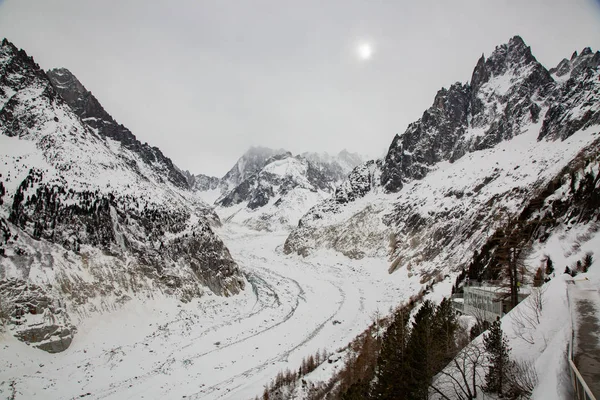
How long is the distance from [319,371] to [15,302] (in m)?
33.9

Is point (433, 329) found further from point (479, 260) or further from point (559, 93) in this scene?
point (559, 93)

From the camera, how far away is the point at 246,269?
92.2 m

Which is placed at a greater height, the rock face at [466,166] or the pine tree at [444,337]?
the rock face at [466,166]

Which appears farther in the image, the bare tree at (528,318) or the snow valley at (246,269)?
the snow valley at (246,269)

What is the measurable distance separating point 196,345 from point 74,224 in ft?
82.3

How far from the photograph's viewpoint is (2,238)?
35.8 metres

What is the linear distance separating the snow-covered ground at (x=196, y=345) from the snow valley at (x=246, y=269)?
0.22 m

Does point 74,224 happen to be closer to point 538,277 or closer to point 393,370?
point 393,370

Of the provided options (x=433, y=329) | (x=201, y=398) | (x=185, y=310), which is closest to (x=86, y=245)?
(x=185, y=310)

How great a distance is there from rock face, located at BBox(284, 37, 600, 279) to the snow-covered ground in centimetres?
2114

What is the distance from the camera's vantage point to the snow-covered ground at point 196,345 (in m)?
30.1

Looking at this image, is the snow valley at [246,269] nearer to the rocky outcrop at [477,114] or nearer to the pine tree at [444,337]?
the pine tree at [444,337]

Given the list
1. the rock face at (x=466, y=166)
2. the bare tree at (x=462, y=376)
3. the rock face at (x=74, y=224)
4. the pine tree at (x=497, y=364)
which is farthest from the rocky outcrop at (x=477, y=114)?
the pine tree at (x=497, y=364)

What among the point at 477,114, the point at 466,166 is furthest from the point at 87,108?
the point at 477,114
